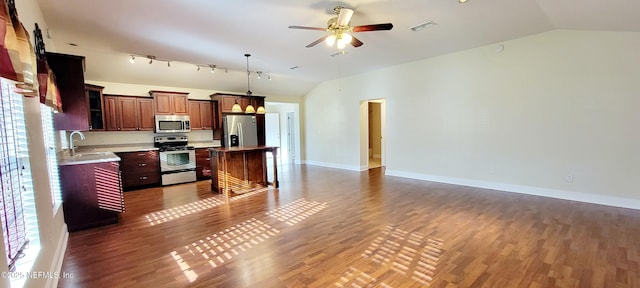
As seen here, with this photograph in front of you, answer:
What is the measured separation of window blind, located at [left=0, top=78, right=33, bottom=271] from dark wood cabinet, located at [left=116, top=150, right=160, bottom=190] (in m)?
4.24

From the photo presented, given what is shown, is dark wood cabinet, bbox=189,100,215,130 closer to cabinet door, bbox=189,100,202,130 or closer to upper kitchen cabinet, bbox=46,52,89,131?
cabinet door, bbox=189,100,202,130

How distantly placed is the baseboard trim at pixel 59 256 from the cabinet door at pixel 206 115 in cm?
408

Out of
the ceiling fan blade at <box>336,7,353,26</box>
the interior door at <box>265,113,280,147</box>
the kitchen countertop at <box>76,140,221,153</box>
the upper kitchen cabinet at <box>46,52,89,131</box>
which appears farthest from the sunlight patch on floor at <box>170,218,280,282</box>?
the interior door at <box>265,113,280,147</box>

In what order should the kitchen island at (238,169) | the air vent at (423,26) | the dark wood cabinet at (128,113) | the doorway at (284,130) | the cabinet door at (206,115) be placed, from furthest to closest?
the doorway at (284,130), the cabinet door at (206,115), the dark wood cabinet at (128,113), the kitchen island at (238,169), the air vent at (423,26)

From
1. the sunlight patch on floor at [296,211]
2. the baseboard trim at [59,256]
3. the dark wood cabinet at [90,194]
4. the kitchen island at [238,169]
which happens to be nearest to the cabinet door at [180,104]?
the kitchen island at [238,169]

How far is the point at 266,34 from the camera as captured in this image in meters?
4.18

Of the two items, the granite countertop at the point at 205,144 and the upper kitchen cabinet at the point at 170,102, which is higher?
the upper kitchen cabinet at the point at 170,102

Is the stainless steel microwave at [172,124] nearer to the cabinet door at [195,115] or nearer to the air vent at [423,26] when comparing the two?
the cabinet door at [195,115]

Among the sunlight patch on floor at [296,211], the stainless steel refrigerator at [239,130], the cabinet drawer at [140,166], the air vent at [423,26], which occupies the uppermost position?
A: the air vent at [423,26]

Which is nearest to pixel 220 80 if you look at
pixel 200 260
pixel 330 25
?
pixel 330 25

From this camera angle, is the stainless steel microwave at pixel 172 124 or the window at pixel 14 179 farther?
the stainless steel microwave at pixel 172 124

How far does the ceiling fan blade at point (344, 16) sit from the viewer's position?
10.7ft

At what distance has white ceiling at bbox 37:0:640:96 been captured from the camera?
10.8 feet

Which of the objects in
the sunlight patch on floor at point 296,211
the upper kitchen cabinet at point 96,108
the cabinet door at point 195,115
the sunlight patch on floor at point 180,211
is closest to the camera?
the sunlight patch on floor at point 296,211
